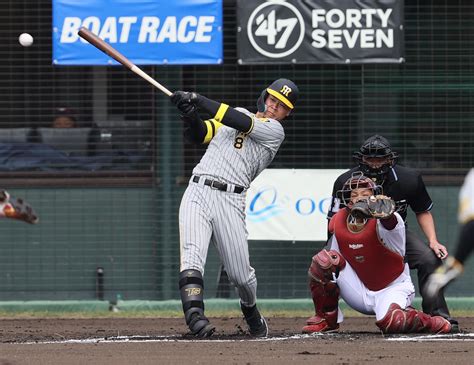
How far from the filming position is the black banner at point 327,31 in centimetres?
1113

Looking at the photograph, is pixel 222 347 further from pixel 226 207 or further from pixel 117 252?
pixel 117 252

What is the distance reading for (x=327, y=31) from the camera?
11.2 m

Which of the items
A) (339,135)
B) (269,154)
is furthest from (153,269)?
(269,154)

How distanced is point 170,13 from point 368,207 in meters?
4.27

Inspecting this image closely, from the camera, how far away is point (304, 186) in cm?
1135

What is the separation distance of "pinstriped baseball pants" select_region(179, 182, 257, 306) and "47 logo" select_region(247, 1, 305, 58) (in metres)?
3.47

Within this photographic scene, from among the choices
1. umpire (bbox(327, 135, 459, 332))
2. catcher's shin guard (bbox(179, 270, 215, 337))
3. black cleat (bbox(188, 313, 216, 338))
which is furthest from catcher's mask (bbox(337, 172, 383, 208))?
black cleat (bbox(188, 313, 216, 338))

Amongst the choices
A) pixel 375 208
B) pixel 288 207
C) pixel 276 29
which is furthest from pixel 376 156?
pixel 276 29

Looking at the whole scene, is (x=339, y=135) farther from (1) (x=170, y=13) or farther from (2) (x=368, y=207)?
(2) (x=368, y=207)

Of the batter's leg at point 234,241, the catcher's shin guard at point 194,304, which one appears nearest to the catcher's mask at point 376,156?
the batter's leg at point 234,241

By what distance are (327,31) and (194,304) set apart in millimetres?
4247

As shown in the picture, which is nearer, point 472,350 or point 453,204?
point 472,350

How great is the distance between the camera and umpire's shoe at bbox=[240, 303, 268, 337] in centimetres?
811

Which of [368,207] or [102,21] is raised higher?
[102,21]
